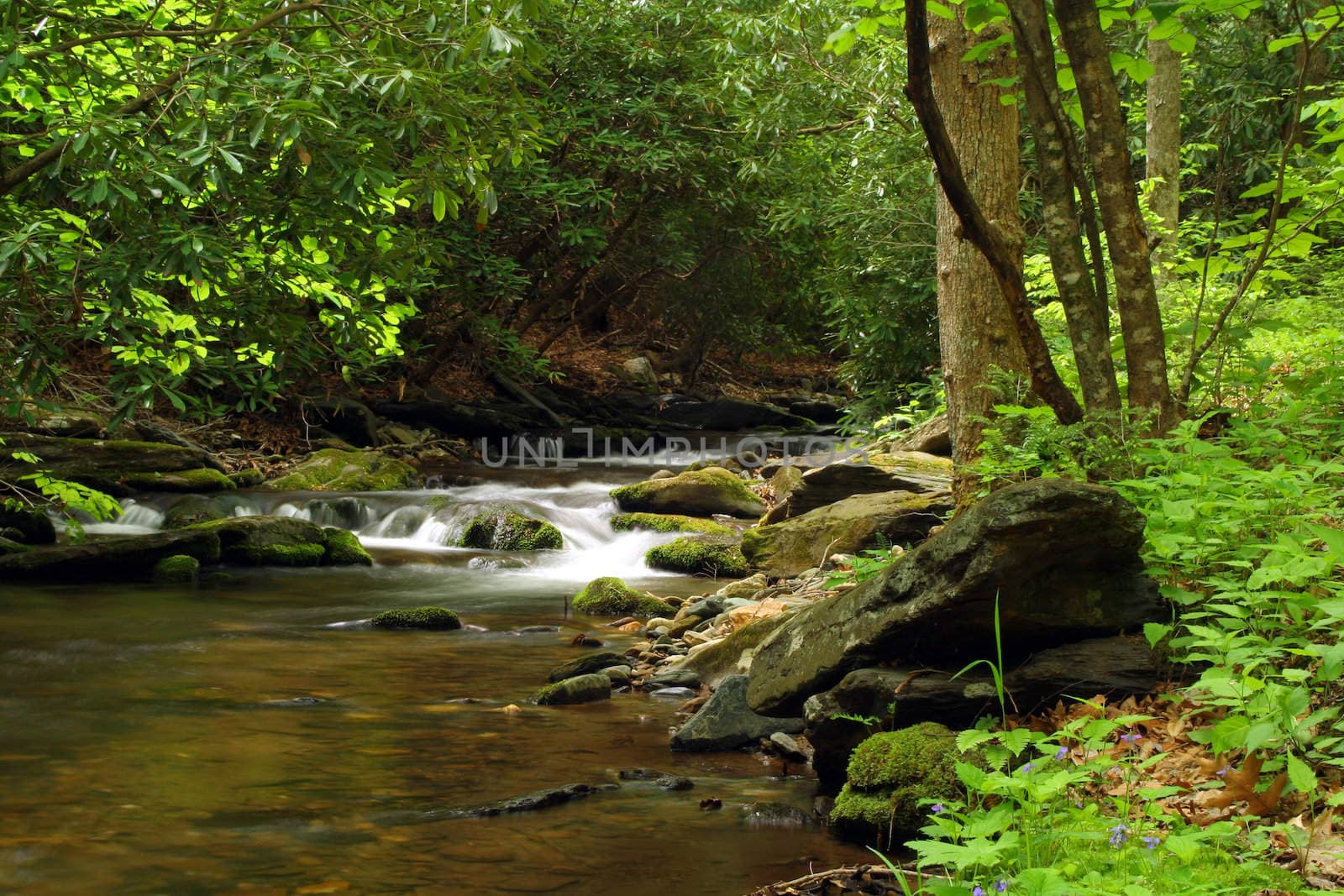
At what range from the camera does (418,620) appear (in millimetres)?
8633

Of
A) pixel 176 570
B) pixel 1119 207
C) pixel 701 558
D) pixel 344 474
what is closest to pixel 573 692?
pixel 1119 207

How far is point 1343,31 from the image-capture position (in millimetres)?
12539

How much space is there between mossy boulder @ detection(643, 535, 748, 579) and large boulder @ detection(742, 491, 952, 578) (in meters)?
0.56

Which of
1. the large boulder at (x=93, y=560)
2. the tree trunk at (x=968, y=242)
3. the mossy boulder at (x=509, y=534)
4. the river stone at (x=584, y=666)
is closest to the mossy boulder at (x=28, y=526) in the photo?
the large boulder at (x=93, y=560)

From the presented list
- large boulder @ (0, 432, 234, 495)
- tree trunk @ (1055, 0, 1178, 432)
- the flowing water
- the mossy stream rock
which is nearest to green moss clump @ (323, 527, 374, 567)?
the mossy stream rock

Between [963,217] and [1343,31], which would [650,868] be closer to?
[963,217]

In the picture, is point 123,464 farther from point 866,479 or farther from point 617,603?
point 866,479

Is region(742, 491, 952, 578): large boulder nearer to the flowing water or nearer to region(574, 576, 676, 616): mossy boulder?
region(574, 576, 676, 616): mossy boulder

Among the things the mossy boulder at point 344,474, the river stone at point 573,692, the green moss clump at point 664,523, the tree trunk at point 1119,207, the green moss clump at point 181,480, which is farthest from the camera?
the mossy boulder at point 344,474

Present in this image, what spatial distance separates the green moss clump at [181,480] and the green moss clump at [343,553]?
133 inches

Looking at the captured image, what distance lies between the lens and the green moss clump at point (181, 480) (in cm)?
1424

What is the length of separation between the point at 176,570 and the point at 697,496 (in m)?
6.11

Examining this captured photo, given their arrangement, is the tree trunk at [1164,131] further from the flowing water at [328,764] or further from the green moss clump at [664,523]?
the flowing water at [328,764]

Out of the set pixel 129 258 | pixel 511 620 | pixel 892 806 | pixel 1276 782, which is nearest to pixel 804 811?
pixel 892 806
